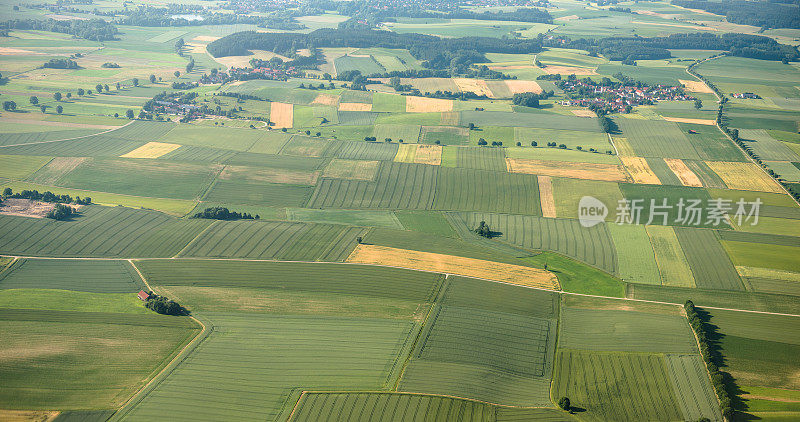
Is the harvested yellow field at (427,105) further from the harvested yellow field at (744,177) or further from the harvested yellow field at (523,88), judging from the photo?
the harvested yellow field at (744,177)

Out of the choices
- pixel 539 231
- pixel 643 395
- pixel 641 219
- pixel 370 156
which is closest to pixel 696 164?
pixel 641 219

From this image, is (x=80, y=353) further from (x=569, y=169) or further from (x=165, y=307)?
(x=569, y=169)

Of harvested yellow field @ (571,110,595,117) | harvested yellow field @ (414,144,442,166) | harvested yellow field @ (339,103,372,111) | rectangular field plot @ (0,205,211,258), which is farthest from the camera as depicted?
harvested yellow field @ (339,103,372,111)

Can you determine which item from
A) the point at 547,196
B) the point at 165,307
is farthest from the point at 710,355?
the point at 165,307

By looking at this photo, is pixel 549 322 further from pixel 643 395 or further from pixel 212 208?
pixel 212 208

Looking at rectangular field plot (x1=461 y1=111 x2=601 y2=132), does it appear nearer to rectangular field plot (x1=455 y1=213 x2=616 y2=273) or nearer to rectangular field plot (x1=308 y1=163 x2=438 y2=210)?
rectangular field plot (x1=308 y1=163 x2=438 y2=210)

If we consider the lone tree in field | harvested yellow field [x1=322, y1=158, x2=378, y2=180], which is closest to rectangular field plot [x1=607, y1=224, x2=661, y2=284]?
the lone tree in field

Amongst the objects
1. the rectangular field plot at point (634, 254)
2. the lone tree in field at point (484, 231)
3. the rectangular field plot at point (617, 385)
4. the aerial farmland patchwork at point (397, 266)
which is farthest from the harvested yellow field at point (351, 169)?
the rectangular field plot at point (617, 385)

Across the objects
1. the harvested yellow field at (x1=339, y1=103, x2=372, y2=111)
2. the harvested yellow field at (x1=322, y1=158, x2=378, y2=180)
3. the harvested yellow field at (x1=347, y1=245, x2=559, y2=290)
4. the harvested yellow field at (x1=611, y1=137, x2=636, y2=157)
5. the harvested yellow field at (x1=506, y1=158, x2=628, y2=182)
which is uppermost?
the harvested yellow field at (x1=339, y1=103, x2=372, y2=111)
